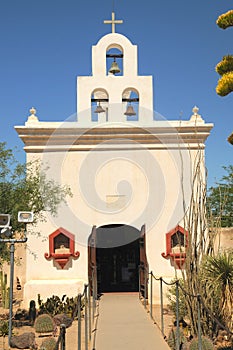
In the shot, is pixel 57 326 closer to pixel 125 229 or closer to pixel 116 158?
pixel 116 158

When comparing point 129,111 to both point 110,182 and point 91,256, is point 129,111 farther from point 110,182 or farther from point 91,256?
point 91,256

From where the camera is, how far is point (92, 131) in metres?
12.5

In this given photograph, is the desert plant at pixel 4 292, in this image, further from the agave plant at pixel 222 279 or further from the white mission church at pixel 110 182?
the agave plant at pixel 222 279

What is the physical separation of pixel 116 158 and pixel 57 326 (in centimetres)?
481

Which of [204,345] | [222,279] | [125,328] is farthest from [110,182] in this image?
[204,345]

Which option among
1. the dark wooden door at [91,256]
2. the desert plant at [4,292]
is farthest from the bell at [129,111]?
the desert plant at [4,292]

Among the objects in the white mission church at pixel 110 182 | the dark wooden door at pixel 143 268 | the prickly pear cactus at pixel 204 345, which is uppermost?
the white mission church at pixel 110 182

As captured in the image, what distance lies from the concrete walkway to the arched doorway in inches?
150

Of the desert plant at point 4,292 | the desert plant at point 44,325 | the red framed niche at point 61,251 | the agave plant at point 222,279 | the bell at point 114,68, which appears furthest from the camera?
the bell at point 114,68

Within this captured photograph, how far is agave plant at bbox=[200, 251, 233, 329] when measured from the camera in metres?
7.93

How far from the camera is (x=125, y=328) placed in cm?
933

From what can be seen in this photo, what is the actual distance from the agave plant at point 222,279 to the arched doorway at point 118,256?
27.6 ft

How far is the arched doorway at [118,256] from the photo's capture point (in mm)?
16672

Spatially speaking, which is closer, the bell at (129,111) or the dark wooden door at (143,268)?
the dark wooden door at (143,268)
